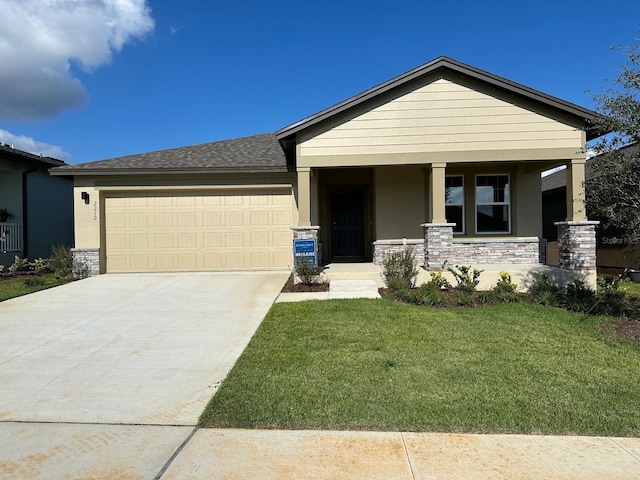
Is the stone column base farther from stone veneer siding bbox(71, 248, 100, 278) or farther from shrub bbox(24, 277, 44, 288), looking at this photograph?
shrub bbox(24, 277, 44, 288)

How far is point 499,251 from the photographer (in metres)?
12.5

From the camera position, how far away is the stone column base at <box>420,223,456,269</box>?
10.8 meters

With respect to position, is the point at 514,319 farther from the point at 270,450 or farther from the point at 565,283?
the point at 270,450

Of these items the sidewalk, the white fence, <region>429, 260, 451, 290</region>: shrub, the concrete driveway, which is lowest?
the sidewalk

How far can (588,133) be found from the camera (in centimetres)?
1119

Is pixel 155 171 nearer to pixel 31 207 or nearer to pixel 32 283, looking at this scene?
pixel 32 283

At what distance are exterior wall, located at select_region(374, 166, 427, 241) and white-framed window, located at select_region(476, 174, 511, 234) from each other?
1730 millimetres

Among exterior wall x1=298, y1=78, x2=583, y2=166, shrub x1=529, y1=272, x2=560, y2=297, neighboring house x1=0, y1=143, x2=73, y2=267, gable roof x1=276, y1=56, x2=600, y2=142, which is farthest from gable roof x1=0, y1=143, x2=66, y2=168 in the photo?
shrub x1=529, y1=272, x2=560, y2=297

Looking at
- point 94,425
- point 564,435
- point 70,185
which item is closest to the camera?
point 564,435

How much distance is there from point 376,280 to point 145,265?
6.98 m

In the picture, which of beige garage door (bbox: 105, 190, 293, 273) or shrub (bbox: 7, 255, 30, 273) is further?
shrub (bbox: 7, 255, 30, 273)

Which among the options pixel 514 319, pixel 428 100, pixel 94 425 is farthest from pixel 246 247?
pixel 94 425

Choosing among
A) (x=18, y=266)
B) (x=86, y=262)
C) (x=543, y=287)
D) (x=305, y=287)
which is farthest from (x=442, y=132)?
(x=18, y=266)

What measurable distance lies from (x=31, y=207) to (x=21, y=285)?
5599 millimetres
